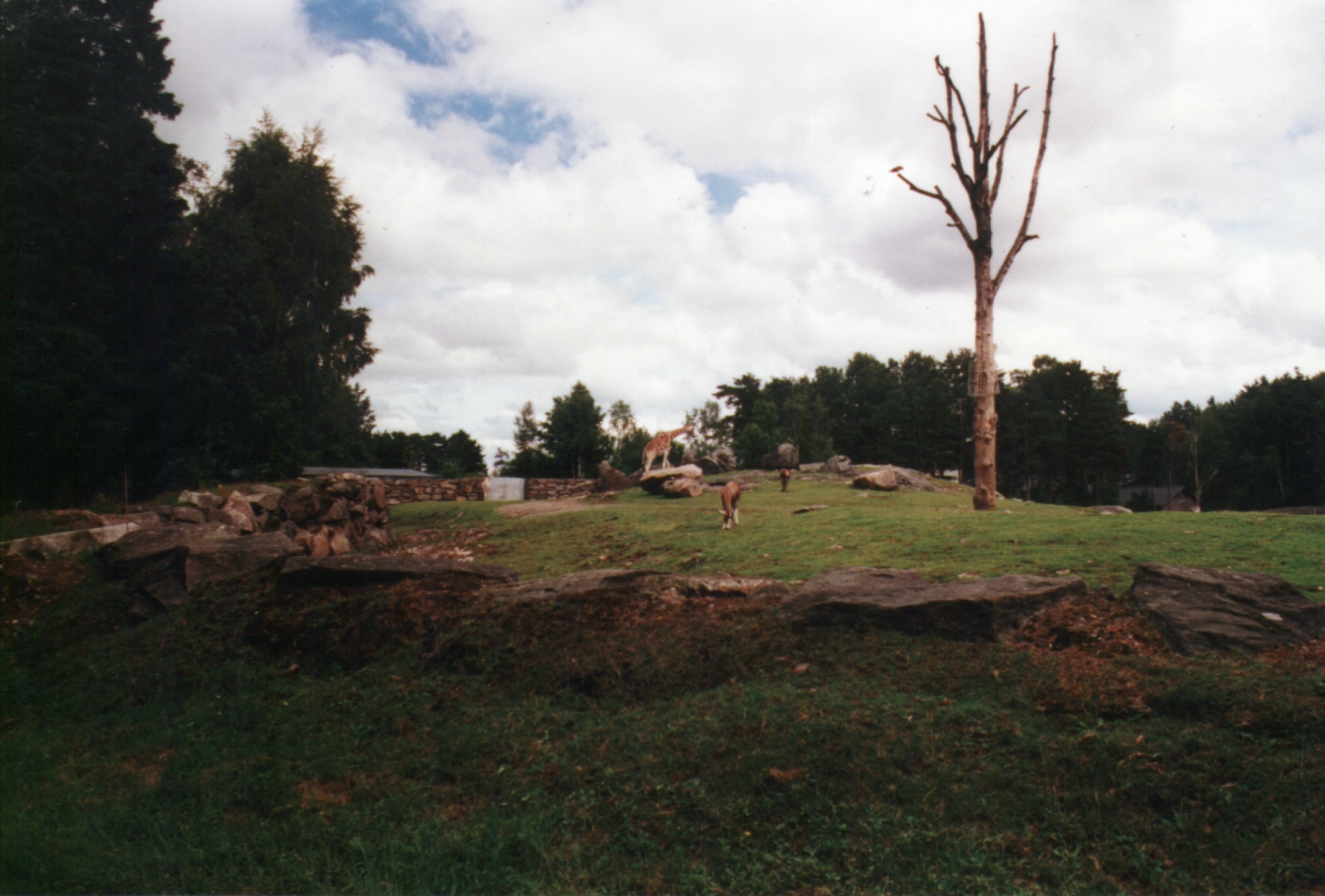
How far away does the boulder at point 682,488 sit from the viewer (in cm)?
2228

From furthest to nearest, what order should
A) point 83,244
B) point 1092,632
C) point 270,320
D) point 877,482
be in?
point 270,320 < point 877,482 < point 83,244 < point 1092,632

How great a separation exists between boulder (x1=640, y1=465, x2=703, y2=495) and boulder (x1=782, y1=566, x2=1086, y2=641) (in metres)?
15.9

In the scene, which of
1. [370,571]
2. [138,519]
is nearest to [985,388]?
[370,571]

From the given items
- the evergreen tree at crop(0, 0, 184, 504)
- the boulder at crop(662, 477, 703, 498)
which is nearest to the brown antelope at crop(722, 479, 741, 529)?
the boulder at crop(662, 477, 703, 498)

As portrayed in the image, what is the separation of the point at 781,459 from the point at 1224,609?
3111 cm

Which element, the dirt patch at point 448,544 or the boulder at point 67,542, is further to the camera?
the dirt patch at point 448,544

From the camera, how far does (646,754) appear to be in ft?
17.7

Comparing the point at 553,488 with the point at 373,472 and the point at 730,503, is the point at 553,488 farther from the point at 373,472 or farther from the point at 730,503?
the point at 730,503

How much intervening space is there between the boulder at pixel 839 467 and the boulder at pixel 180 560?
2520 centimetres

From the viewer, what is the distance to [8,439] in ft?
58.6

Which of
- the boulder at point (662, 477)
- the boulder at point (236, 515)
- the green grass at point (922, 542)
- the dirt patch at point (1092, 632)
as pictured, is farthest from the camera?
the boulder at point (662, 477)

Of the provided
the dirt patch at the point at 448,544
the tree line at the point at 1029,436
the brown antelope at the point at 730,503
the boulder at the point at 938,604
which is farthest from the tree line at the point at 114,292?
the tree line at the point at 1029,436

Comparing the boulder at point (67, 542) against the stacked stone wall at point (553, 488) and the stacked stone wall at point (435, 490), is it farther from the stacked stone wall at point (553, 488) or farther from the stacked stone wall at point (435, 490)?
the stacked stone wall at point (553, 488)

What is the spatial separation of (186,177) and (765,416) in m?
41.0
